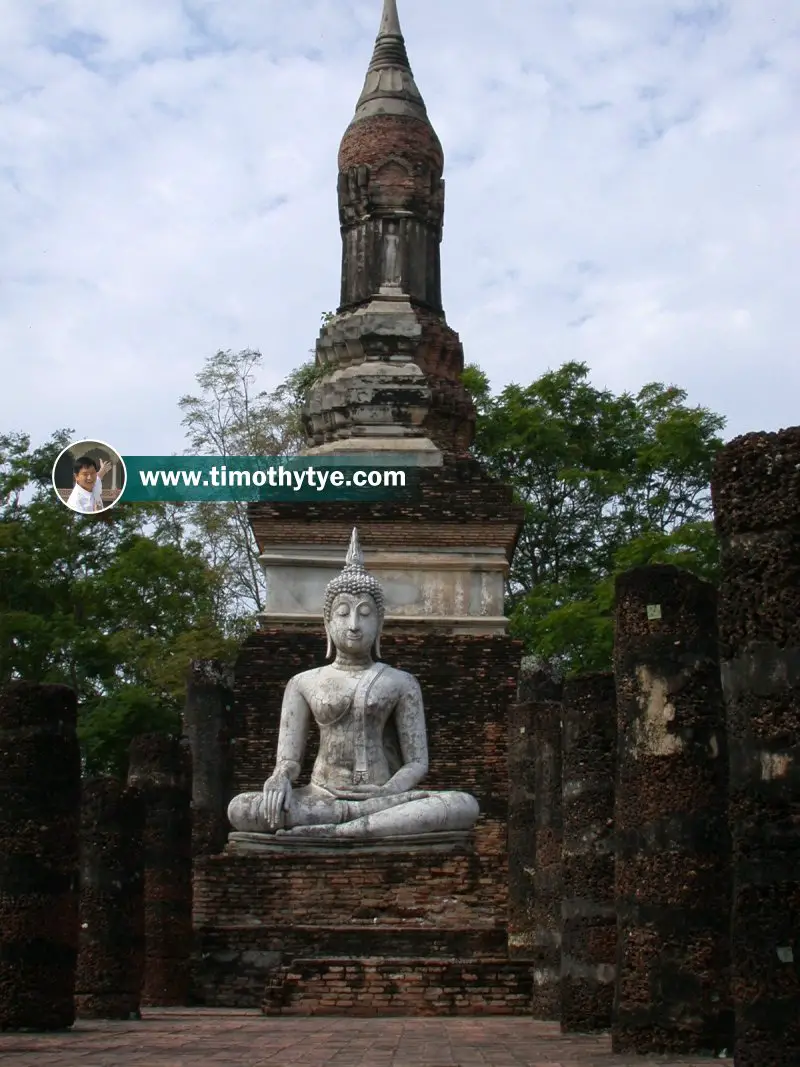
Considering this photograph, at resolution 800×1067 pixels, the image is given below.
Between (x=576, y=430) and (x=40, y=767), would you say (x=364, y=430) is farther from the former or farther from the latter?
(x=40, y=767)

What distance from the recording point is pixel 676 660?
319 inches

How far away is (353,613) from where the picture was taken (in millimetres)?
16984

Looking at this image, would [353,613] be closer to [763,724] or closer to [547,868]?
[547,868]

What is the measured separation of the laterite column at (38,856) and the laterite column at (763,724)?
4580 millimetres

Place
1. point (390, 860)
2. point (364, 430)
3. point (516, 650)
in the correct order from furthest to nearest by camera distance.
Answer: point (364, 430)
point (516, 650)
point (390, 860)

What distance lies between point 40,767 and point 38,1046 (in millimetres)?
1782

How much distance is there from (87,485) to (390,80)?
21.5ft

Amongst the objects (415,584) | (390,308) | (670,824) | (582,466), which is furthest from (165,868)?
(582,466)

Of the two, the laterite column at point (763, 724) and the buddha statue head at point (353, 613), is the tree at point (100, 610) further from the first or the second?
the laterite column at point (763, 724)

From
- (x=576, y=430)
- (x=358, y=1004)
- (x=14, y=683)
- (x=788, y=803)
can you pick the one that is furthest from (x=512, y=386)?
(x=788, y=803)

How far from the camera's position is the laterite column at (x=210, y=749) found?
17.3 metres

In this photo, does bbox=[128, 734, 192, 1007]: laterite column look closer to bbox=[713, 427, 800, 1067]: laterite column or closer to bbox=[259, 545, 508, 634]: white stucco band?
bbox=[259, 545, 508, 634]: white stucco band

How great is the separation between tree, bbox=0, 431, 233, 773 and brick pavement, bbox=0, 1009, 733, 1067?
12.4 m
